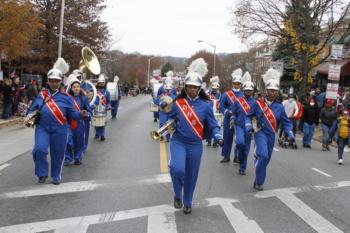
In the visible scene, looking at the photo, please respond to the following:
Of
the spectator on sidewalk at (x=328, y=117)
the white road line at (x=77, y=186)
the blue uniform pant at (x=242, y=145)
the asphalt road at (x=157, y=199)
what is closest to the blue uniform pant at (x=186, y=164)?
the asphalt road at (x=157, y=199)

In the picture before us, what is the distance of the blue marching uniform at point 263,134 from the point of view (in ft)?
26.6

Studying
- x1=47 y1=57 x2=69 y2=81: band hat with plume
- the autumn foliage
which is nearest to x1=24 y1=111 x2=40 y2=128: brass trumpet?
x1=47 y1=57 x2=69 y2=81: band hat with plume

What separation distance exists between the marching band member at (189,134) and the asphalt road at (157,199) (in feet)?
1.13

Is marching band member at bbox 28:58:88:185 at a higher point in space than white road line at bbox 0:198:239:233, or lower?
higher

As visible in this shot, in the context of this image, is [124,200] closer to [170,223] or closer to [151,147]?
[170,223]

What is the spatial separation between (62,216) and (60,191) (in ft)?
4.75

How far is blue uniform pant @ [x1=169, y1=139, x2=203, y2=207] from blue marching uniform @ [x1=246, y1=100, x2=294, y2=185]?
182 cm

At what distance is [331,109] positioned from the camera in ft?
49.4

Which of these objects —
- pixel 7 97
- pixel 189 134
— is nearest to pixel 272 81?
pixel 189 134

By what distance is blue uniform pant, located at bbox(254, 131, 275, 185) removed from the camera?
317 inches

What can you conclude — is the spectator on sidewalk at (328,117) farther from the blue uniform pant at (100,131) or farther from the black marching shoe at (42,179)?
the black marching shoe at (42,179)

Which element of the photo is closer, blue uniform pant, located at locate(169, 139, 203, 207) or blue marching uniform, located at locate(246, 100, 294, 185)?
blue uniform pant, located at locate(169, 139, 203, 207)

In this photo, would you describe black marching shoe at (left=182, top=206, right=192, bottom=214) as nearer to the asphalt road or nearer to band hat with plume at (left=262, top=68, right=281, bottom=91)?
the asphalt road

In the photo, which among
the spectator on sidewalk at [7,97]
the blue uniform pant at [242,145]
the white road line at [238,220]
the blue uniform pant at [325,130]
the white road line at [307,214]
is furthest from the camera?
the spectator on sidewalk at [7,97]
